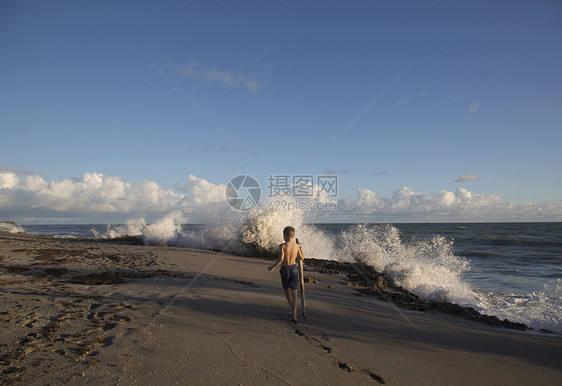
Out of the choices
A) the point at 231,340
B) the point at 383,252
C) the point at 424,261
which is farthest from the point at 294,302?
the point at 383,252

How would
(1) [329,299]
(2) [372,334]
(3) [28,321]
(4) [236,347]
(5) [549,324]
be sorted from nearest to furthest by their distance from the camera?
(4) [236,347] → (3) [28,321] → (2) [372,334] → (5) [549,324] → (1) [329,299]

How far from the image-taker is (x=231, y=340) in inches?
172

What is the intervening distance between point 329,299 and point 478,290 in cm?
610

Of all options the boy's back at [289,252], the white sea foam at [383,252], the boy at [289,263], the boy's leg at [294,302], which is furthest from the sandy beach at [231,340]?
the white sea foam at [383,252]

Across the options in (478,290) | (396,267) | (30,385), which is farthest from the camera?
(396,267)

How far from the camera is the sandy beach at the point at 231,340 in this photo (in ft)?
11.4

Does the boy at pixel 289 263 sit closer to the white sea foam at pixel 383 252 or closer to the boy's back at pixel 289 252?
the boy's back at pixel 289 252

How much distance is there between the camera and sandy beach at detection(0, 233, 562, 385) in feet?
11.4

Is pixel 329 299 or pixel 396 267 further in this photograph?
pixel 396 267

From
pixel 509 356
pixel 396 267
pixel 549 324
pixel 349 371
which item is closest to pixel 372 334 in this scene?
pixel 349 371

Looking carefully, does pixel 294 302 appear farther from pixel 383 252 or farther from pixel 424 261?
pixel 383 252

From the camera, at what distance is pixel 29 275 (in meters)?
7.59

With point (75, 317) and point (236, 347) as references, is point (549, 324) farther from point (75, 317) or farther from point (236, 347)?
point (75, 317)

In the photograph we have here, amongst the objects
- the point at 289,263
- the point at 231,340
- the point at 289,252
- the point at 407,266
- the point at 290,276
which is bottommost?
the point at 231,340
